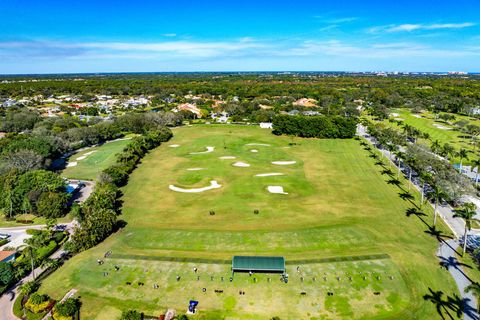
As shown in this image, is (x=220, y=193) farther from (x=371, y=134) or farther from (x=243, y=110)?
(x=243, y=110)

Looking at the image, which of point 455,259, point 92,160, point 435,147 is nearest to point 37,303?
point 455,259

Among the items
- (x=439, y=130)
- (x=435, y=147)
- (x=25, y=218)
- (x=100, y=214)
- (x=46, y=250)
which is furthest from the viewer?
(x=439, y=130)

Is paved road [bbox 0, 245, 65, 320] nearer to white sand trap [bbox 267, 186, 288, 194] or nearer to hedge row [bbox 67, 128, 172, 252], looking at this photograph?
hedge row [bbox 67, 128, 172, 252]

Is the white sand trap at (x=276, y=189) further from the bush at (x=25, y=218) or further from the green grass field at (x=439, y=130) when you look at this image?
the green grass field at (x=439, y=130)

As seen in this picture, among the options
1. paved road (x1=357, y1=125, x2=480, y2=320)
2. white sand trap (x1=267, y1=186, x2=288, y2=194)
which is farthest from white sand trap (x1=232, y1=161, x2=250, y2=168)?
paved road (x1=357, y1=125, x2=480, y2=320)

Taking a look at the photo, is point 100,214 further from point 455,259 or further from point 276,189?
point 455,259

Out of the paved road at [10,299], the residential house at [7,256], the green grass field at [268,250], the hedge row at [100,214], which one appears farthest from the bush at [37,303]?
the residential house at [7,256]
